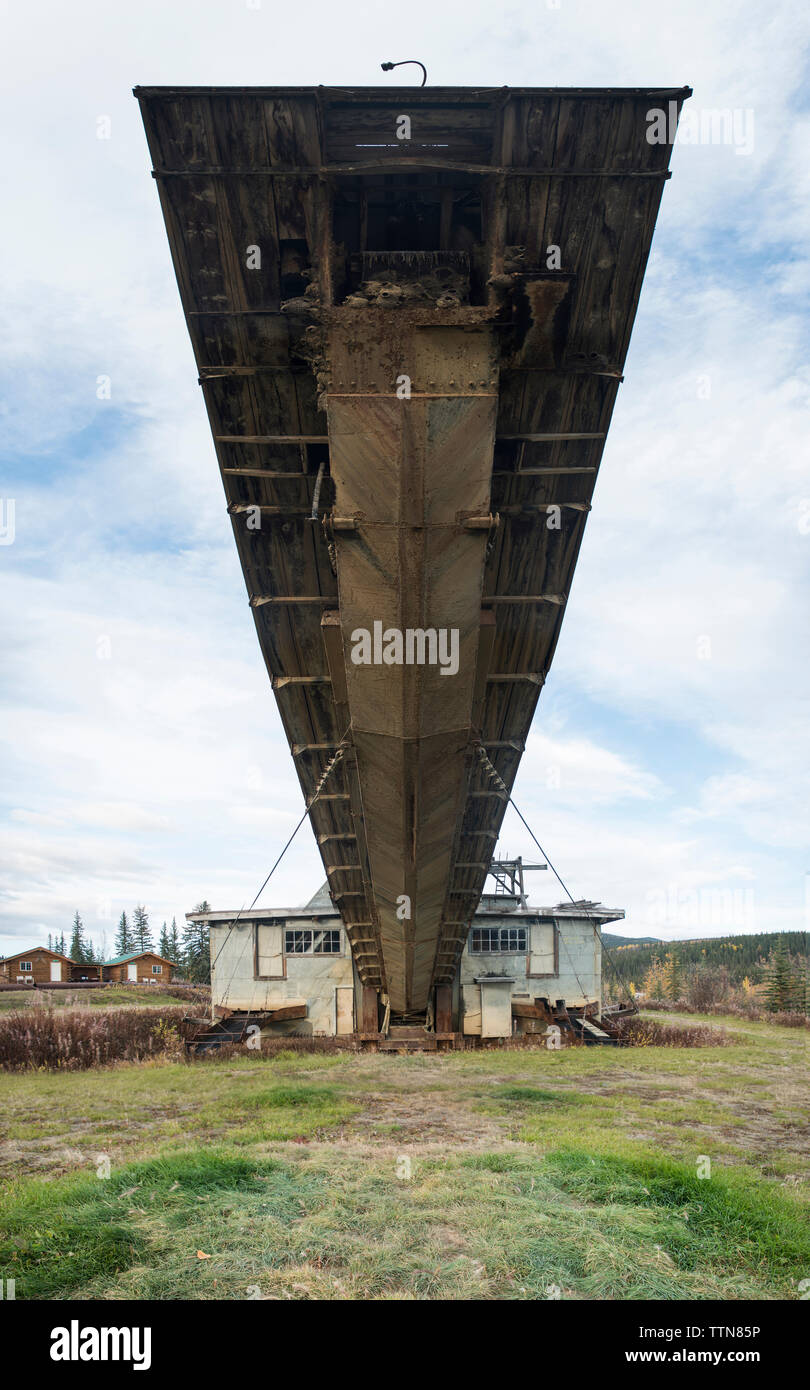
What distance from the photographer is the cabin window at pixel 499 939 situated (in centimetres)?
2152

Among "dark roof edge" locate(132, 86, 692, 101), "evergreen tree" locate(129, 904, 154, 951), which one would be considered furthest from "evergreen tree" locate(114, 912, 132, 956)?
"dark roof edge" locate(132, 86, 692, 101)

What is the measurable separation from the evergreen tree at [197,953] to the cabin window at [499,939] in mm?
33739

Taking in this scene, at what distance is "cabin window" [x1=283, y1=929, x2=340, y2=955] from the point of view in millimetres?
20750

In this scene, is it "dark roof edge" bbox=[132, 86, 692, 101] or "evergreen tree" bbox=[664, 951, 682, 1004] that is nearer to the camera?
"dark roof edge" bbox=[132, 86, 692, 101]

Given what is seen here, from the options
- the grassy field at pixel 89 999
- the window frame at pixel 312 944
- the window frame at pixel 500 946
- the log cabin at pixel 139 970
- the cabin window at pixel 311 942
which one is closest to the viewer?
the window frame at pixel 312 944

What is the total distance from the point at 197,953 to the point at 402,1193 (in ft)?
196

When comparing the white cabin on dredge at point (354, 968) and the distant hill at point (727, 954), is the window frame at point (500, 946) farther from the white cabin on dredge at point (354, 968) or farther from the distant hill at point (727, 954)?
the distant hill at point (727, 954)

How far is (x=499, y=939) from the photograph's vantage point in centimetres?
2162

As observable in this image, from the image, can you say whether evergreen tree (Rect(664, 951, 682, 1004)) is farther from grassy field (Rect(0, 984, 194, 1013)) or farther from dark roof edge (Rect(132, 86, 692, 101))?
dark roof edge (Rect(132, 86, 692, 101))

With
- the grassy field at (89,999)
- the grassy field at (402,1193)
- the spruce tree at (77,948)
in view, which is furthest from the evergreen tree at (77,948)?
the grassy field at (402,1193)

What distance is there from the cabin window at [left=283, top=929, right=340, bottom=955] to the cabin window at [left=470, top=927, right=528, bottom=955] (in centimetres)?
391

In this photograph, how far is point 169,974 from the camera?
193 ft

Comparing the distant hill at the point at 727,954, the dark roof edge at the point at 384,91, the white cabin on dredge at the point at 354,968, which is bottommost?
the distant hill at the point at 727,954
